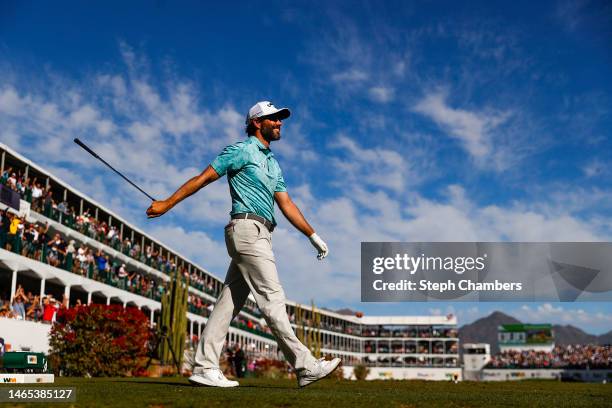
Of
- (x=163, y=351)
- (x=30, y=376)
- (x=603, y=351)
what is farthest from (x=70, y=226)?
(x=603, y=351)

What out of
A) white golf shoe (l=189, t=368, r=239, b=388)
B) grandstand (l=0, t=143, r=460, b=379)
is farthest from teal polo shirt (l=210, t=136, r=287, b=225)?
grandstand (l=0, t=143, r=460, b=379)

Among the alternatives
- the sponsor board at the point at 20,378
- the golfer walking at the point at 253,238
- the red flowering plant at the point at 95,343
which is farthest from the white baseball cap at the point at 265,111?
the red flowering plant at the point at 95,343

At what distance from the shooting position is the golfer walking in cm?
550

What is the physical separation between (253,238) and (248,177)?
54cm

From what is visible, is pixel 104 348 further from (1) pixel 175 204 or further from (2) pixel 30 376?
(1) pixel 175 204

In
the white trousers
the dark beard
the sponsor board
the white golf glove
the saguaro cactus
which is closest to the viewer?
the white trousers

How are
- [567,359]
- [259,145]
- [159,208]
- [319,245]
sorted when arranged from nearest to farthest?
1. [159,208]
2. [259,145]
3. [319,245]
4. [567,359]

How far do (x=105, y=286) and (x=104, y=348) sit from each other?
18.8 m

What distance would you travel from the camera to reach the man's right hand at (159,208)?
17.3 ft

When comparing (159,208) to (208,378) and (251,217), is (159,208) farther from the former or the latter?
(208,378)

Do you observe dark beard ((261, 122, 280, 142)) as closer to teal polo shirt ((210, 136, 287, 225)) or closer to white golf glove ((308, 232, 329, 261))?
teal polo shirt ((210, 136, 287, 225))

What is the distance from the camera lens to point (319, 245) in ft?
20.1

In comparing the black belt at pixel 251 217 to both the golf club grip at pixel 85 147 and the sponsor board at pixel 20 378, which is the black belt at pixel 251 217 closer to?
the golf club grip at pixel 85 147

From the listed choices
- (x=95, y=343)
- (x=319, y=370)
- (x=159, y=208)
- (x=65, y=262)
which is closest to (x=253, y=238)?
(x=159, y=208)
